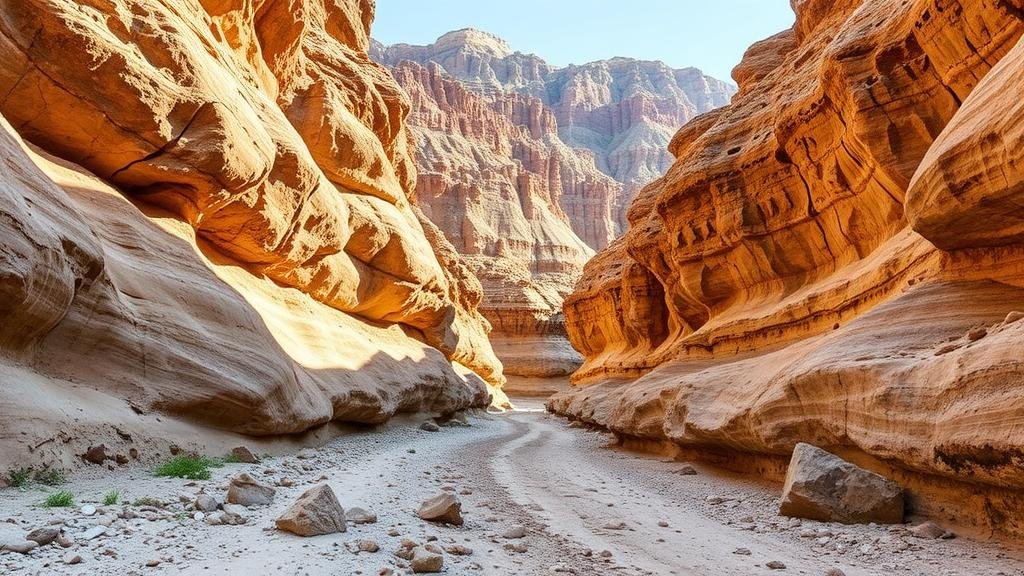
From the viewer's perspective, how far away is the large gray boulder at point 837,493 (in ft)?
22.5

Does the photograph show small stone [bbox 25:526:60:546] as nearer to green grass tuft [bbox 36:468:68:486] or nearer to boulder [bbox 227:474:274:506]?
green grass tuft [bbox 36:468:68:486]

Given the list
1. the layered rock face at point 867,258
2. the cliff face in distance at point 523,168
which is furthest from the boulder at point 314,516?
the cliff face in distance at point 523,168

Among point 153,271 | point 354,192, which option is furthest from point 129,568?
point 354,192

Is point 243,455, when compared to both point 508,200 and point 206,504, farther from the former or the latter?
point 508,200

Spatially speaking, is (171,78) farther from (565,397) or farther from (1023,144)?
(565,397)

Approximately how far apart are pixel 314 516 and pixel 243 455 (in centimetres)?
479

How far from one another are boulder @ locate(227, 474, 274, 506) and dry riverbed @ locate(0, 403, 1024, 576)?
0.66ft

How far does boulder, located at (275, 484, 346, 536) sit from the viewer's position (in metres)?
5.37

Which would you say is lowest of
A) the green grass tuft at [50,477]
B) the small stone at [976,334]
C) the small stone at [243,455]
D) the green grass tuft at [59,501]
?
the small stone at [243,455]

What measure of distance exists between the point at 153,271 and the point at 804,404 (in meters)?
11.9

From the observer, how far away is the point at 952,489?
6609mm

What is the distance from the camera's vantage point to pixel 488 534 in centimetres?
628

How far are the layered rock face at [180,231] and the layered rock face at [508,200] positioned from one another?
135ft

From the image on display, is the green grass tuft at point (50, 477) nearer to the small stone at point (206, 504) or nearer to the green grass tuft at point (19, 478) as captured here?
the green grass tuft at point (19, 478)
